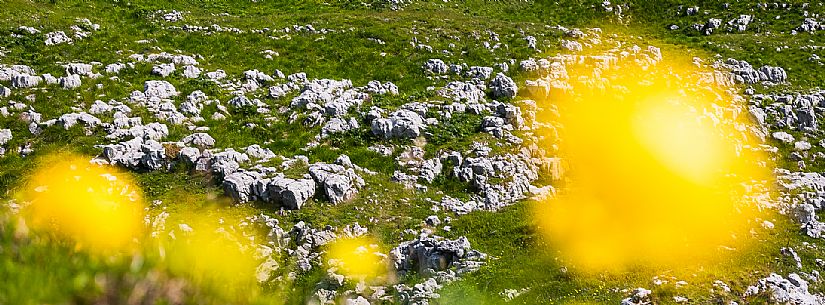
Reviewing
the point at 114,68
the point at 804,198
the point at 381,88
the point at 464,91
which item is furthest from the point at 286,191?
the point at 804,198

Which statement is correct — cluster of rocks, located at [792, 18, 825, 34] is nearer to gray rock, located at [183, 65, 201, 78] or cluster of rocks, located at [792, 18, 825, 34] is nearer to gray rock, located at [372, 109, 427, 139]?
gray rock, located at [372, 109, 427, 139]

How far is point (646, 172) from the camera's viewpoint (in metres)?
24.5

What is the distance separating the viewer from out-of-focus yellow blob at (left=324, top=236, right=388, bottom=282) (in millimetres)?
16616

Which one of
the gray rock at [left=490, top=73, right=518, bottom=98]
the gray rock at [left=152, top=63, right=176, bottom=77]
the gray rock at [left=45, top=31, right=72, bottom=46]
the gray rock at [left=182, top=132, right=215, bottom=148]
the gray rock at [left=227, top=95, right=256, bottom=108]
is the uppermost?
the gray rock at [left=45, top=31, right=72, bottom=46]

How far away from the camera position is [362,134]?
24.0 metres

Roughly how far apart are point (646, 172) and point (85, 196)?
2366 cm

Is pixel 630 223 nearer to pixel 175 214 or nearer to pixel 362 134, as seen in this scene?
pixel 362 134

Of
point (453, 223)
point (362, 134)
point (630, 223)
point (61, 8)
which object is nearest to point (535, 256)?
point (453, 223)

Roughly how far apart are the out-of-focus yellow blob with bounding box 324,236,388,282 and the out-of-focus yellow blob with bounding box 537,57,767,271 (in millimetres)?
6566

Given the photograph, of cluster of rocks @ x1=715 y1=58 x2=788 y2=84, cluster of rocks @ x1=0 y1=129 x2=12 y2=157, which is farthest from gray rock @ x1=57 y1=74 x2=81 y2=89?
cluster of rocks @ x1=715 y1=58 x2=788 y2=84

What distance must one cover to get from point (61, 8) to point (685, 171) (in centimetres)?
4106

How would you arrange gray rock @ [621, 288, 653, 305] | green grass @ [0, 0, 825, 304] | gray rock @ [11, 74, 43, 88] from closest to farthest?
green grass @ [0, 0, 825, 304]
gray rock @ [621, 288, 653, 305]
gray rock @ [11, 74, 43, 88]

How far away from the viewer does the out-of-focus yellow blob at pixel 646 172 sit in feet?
61.6

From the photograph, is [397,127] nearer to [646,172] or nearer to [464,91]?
[464,91]
